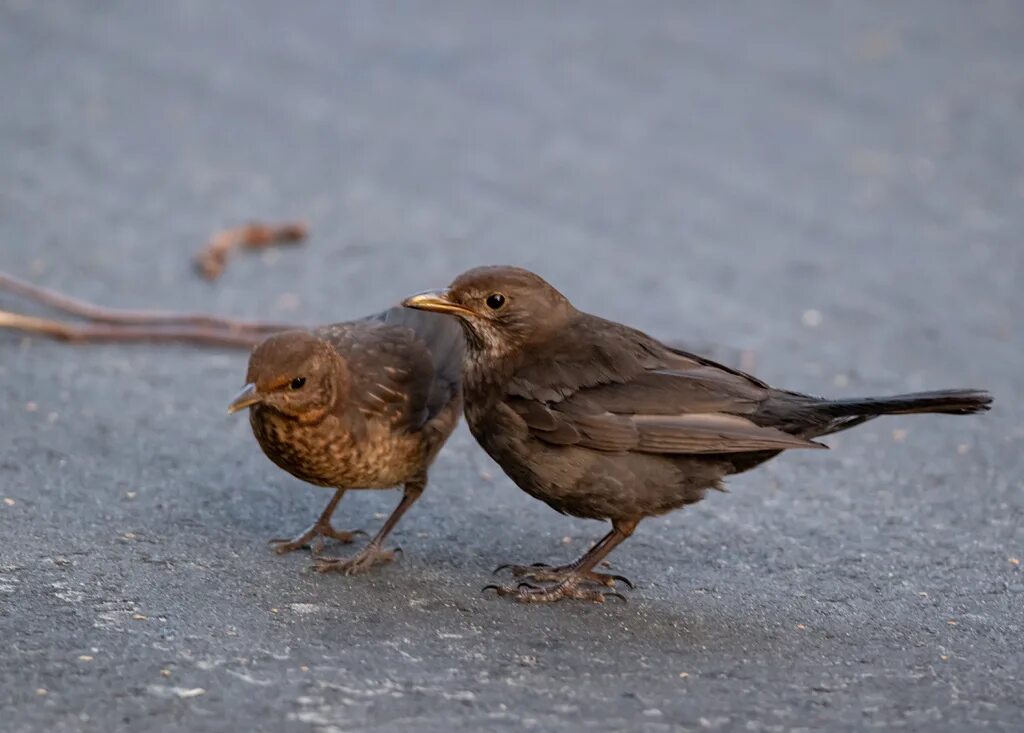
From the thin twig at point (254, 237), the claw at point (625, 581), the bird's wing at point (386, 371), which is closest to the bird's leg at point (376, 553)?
the bird's wing at point (386, 371)

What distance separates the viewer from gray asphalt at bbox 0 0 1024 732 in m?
4.67

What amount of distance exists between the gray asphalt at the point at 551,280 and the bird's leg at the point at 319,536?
0.27 ft

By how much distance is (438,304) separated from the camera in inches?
223

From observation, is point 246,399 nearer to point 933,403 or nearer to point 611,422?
point 611,422

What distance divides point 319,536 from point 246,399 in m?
0.81

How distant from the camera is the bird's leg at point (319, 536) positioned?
5.74 m

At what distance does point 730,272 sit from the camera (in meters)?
9.25

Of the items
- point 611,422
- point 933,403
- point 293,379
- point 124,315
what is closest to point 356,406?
point 293,379

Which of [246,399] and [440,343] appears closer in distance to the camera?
[246,399]

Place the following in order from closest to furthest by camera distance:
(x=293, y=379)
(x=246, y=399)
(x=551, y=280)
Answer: (x=246, y=399) → (x=293, y=379) → (x=551, y=280)

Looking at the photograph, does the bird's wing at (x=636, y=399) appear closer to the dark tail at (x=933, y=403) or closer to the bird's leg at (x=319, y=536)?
the dark tail at (x=933, y=403)

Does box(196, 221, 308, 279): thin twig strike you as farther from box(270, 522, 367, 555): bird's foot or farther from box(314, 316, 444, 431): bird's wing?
box(270, 522, 367, 555): bird's foot

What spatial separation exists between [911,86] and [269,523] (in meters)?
7.93

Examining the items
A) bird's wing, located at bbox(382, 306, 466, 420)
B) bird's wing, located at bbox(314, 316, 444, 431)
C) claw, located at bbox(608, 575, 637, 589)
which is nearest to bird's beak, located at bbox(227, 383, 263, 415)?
bird's wing, located at bbox(314, 316, 444, 431)
